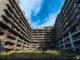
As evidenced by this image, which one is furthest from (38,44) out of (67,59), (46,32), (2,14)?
(67,59)

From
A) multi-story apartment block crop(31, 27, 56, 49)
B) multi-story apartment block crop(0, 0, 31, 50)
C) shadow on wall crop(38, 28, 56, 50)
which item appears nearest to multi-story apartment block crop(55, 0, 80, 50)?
shadow on wall crop(38, 28, 56, 50)

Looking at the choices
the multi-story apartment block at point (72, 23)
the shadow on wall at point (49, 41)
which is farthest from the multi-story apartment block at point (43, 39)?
the multi-story apartment block at point (72, 23)

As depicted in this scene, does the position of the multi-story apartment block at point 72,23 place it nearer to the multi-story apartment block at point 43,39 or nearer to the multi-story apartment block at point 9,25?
the multi-story apartment block at point 43,39

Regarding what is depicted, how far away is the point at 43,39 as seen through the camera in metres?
51.8

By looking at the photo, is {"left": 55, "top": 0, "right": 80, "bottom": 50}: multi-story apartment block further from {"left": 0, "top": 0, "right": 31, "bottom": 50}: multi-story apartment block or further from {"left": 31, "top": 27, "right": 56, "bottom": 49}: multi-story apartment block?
{"left": 0, "top": 0, "right": 31, "bottom": 50}: multi-story apartment block

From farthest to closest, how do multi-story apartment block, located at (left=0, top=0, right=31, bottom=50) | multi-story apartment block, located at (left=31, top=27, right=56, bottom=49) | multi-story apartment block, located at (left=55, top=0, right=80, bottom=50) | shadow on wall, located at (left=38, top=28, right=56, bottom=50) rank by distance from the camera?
multi-story apartment block, located at (left=31, top=27, right=56, bottom=49) → shadow on wall, located at (left=38, top=28, right=56, bottom=50) → multi-story apartment block, located at (left=55, top=0, right=80, bottom=50) → multi-story apartment block, located at (left=0, top=0, right=31, bottom=50)

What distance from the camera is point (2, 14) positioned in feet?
60.7

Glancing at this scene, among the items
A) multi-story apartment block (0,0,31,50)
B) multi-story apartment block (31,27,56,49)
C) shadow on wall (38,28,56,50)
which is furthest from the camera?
multi-story apartment block (31,27,56,49)

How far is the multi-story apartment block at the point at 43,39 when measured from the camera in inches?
1936

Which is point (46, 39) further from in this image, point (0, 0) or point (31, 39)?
point (0, 0)

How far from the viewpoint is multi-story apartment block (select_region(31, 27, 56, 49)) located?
49.2 m

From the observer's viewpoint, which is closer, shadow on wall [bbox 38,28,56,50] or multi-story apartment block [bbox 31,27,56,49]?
shadow on wall [bbox 38,28,56,50]

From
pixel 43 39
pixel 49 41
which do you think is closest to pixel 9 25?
pixel 43 39

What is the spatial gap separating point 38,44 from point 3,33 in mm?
35896
